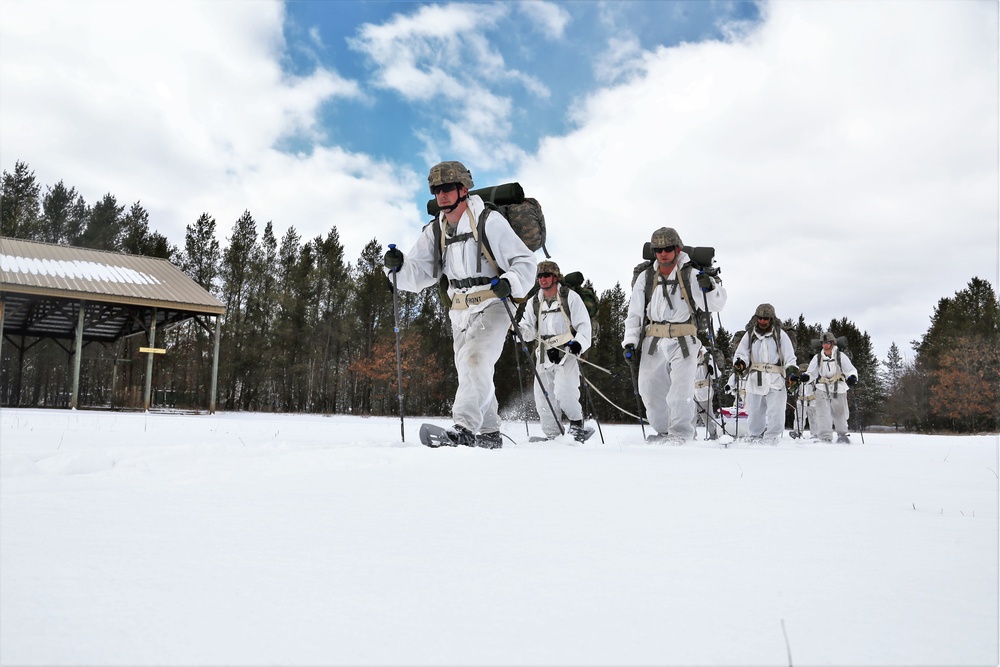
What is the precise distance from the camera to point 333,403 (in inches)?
1539

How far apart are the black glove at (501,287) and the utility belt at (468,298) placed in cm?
12

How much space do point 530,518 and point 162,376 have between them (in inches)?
1681

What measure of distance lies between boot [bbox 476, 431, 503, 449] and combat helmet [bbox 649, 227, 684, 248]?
11.6 ft

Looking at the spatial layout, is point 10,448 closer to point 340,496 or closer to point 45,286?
point 340,496

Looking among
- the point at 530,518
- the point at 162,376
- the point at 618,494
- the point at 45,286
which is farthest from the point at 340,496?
the point at 162,376

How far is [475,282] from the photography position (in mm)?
5875

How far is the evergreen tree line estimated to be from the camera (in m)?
37.3

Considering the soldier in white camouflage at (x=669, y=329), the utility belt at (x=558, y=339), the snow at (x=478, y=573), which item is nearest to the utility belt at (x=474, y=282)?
the soldier in white camouflage at (x=669, y=329)

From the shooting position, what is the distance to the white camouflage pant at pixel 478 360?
18.8 feet

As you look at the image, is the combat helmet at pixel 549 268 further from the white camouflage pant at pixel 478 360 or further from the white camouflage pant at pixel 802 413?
the white camouflage pant at pixel 802 413

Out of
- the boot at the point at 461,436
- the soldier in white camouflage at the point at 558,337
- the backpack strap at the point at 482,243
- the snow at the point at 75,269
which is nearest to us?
the boot at the point at 461,436

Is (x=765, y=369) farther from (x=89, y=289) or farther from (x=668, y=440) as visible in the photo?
(x=89, y=289)

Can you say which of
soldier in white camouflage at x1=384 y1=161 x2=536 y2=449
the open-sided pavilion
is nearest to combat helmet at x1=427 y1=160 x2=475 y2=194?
soldier in white camouflage at x1=384 y1=161 x2=536 y2=449

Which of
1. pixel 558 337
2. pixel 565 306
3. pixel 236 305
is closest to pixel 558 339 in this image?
pixel 558 337
